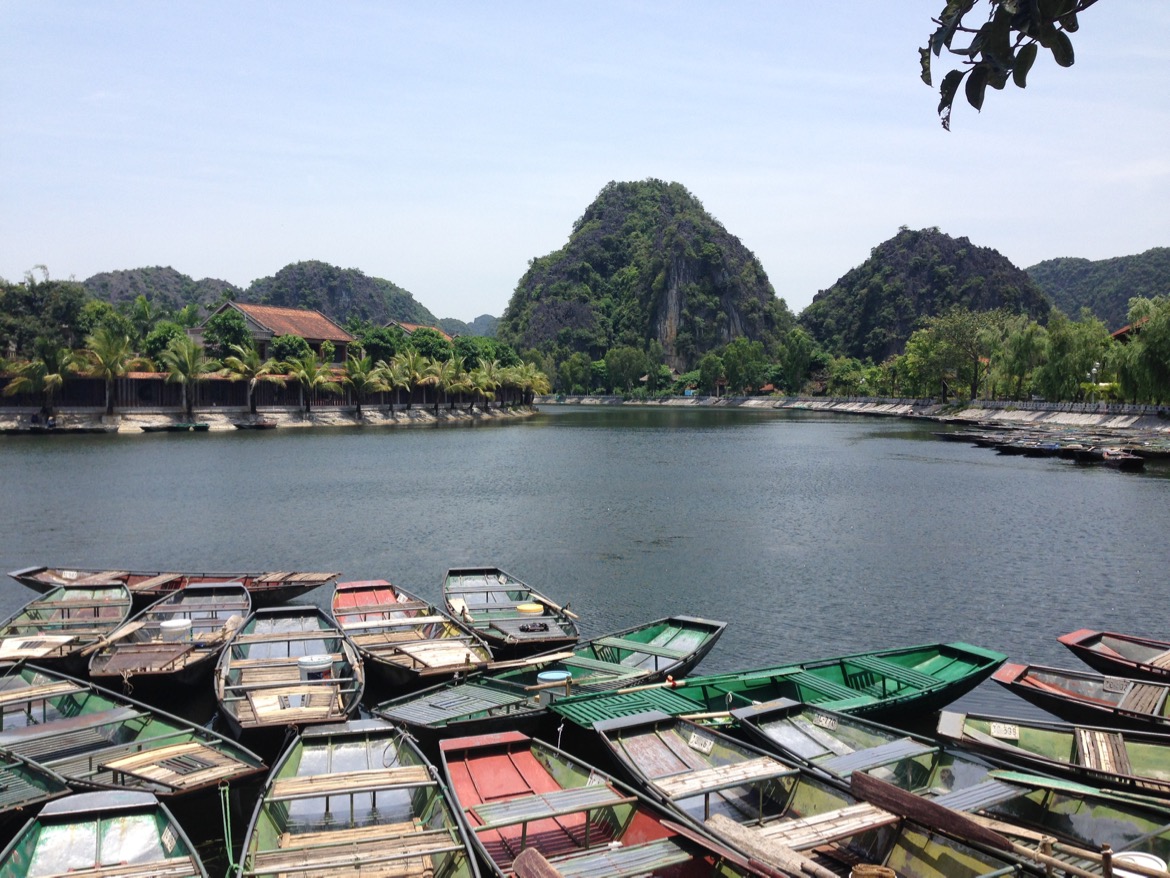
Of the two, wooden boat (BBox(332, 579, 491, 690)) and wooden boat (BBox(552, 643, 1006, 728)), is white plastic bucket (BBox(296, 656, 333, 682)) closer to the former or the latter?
wooden boat (BBox(332, 579, 491, 690))

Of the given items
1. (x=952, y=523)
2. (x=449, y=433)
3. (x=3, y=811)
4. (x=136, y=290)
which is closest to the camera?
(x=3, y=811)

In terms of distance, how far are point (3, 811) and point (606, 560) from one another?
20.7 meters

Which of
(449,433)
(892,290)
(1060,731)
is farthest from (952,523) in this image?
(892,290)

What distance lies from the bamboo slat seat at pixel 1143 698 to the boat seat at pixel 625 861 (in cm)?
905

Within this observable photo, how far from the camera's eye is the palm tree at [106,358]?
2982 inches

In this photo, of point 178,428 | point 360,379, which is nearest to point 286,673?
point 178,428

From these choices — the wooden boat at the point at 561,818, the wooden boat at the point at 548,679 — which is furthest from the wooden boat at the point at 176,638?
the wooden boat at the point at 561,818

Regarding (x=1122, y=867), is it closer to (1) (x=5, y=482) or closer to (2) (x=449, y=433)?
(1) (x=5, y=482)

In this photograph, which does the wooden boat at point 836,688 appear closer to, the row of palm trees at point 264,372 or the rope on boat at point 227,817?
the rope on boat at point 227,817

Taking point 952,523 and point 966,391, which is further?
point 966,391

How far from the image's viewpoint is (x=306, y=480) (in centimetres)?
4819

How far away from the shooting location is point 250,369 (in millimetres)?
86250

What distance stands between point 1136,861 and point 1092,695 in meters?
7.14

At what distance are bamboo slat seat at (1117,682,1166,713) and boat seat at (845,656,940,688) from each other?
2.86 m
